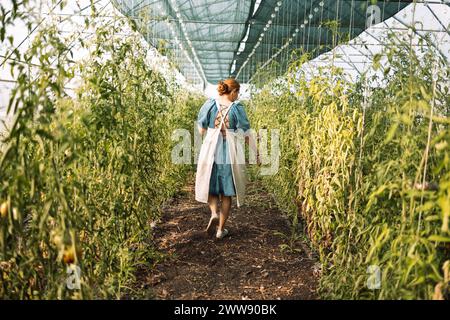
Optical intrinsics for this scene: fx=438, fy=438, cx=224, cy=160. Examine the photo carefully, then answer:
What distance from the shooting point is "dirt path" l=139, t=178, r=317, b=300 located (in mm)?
2881

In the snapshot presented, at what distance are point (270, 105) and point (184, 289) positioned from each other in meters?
3.67

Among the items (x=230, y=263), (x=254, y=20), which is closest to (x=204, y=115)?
(x=230, y=263)

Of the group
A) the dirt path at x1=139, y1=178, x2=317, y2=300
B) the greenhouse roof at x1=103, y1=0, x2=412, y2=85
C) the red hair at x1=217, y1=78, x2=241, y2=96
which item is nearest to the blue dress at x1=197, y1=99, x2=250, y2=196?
the red hair at x1=217, y1=78, x2=241, y2=96

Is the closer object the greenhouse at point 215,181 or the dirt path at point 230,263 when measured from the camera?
the greenhouse at point 215,181

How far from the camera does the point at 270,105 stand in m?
6.05

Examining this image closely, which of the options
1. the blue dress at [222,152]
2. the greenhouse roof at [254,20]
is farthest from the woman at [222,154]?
the greenhouse roof at [254,20]

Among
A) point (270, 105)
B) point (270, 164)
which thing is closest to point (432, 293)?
point (270, 164)

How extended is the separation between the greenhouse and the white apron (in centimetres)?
1

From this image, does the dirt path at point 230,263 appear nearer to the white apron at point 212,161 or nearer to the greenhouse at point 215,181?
the greenhouse at point 215,181

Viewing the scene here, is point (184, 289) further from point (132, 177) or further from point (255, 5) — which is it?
point (255, 5)

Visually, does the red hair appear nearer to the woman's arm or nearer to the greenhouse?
the greenhouse

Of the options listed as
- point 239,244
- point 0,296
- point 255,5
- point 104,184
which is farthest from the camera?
point 255,5

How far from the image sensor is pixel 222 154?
151 inches

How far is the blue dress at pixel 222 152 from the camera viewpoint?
3.82 meters
